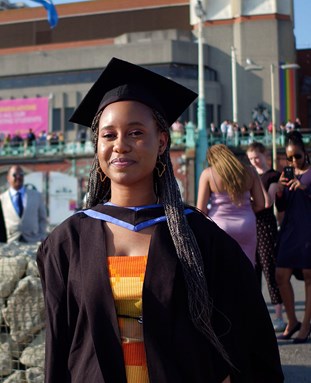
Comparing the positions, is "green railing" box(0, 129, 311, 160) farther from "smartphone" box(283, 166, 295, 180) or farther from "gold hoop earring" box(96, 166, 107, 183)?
"gold hoop earring" box(96, 166, 107, 183)

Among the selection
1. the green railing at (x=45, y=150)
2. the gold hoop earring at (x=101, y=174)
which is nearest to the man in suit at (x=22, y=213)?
the gold hoop earring at (x=101, y=174)

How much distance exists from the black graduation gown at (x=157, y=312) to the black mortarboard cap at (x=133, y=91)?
40 centimetres

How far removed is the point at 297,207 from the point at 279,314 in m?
1.20

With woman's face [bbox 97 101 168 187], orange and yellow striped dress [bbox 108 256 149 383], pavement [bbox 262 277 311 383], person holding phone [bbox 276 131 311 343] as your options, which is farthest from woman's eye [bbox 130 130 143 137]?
person holding phone [bbox 276 131 311 343]

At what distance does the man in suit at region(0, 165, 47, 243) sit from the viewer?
340 inches

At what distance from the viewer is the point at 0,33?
6512cm

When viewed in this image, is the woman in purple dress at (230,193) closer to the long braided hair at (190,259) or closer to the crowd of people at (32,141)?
the long braided hair at (190,259)

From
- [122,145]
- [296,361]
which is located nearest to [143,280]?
[122,145]

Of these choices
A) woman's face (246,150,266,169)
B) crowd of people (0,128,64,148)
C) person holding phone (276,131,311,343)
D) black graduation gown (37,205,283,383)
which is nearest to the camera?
black graduation gown (37,205,283,383)

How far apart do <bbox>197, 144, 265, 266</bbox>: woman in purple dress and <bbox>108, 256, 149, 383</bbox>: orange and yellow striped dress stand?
12.5 feet

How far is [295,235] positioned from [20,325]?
305 centimetres

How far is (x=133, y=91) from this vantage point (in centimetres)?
258

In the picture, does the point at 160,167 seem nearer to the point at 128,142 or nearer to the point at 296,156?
the point at 128,142

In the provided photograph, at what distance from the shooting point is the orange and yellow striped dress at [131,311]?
234 cm
